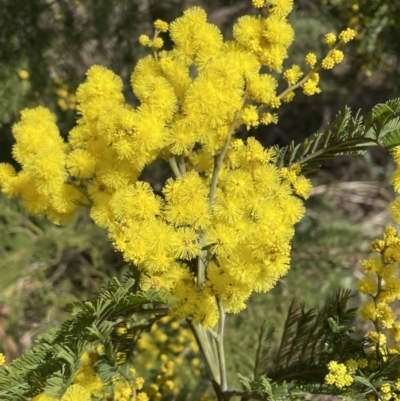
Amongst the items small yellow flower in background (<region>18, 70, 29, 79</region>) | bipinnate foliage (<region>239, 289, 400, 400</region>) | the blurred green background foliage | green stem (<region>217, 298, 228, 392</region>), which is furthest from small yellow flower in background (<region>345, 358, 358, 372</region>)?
small yellow flower in background (<region>18, 70, 29, 79</region>)

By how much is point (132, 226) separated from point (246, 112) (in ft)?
0.94

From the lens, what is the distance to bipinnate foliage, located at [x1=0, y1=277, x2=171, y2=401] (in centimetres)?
81

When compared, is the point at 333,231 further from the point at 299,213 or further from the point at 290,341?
the point at 299,213

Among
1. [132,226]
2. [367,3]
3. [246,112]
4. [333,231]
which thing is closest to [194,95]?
[246,112]

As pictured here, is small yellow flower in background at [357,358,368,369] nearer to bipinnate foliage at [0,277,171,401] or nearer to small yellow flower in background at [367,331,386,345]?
small yellow flower in background at [367,331,386,345]

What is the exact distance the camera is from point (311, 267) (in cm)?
222

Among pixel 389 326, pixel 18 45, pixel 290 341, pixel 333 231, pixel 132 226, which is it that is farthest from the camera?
pixel 333 231

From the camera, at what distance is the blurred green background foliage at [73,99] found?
1.98 metres

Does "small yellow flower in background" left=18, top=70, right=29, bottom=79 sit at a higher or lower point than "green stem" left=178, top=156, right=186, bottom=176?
higher

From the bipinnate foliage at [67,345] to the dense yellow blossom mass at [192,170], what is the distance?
0.13 feet

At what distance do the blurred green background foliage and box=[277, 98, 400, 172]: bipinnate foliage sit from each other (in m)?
0.92

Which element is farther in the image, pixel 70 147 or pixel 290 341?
pixel 290 341

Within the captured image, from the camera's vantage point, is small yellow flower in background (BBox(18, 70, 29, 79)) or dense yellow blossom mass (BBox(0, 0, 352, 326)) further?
small yellow flower in background (BBox(18, 70, 29, 79))

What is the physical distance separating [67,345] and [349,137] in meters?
0.60
